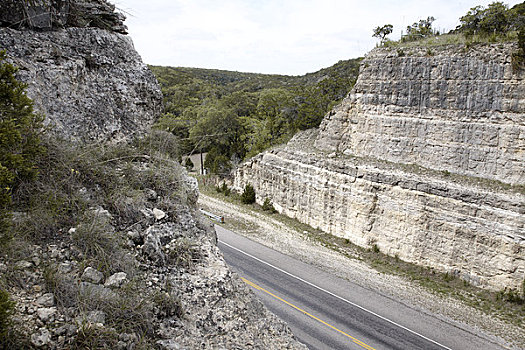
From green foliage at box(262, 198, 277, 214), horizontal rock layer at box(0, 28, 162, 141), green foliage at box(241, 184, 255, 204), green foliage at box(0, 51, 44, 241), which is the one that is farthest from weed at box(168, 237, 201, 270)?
green foliage at box(241, 184, 255, 204)

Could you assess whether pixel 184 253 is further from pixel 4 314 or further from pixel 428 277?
pixel 428 277

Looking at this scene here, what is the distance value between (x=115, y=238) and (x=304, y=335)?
31.2ft

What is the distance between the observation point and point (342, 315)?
43.2 feet

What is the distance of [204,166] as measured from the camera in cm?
3788

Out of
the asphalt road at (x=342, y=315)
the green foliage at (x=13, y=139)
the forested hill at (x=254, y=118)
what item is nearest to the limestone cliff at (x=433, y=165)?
the asphalt road at (x=342, y=315)

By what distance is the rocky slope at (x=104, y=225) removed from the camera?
3793mm

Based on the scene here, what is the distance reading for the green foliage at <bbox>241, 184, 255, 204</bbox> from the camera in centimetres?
2686

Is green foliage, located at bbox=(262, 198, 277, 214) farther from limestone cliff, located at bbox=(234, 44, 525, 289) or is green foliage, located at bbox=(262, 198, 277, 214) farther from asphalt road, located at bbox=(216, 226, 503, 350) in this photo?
asphalt road, located at bbox=(216, 226, 503, 350)

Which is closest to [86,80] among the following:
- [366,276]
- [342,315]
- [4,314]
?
[4,314]

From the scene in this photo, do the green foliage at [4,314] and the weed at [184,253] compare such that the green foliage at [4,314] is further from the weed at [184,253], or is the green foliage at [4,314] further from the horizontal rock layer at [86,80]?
the horizontal rock layer at [86,80]

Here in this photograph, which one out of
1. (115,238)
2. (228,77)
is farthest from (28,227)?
(228,77)

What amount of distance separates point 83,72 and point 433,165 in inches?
661

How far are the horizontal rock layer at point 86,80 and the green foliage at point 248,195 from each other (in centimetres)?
1909

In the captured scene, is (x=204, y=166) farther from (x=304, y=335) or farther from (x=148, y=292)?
(x=148, y=292)
